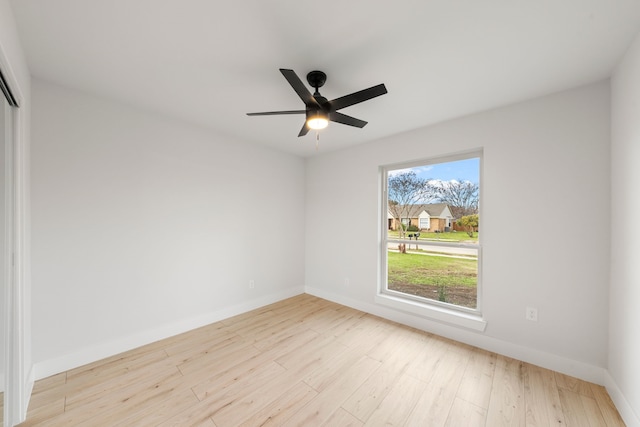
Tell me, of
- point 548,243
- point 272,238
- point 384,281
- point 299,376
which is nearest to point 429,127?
point 548,243

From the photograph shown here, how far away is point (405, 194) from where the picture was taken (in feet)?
11.0

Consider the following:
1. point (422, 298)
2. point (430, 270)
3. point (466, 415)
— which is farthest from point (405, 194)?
point (466, 415)

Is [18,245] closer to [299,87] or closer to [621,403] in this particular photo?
[299,87]

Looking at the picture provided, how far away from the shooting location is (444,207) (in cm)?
300

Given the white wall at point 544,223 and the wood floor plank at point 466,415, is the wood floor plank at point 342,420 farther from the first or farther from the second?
the white wall at point 544,223

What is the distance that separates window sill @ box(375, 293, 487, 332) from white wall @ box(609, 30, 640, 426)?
911mm

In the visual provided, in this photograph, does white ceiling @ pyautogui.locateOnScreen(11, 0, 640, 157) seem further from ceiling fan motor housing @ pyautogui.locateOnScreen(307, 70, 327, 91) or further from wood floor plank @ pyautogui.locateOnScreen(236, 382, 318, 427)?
wood floor plank @ pyautogui.locateOnScreen(236, 382, 318, 427)

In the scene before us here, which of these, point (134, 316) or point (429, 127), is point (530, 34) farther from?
point (134, 316)

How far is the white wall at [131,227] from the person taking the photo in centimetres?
207

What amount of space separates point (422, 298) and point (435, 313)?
289 millimetres

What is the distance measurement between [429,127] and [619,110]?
1487 millimetres

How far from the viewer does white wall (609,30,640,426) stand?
154 centimetres

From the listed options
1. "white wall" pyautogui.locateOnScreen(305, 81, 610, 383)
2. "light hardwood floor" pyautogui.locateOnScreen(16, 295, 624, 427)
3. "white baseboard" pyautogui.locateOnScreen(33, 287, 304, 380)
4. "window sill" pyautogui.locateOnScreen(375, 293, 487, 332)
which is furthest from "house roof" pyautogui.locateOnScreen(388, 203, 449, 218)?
"white baseboard" pyautogui.locateOnScreen(33, 287, 304, 380)

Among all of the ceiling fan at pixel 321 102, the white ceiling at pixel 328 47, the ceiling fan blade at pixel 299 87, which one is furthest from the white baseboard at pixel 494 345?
the ceiling fan blade at pixel 299 87
